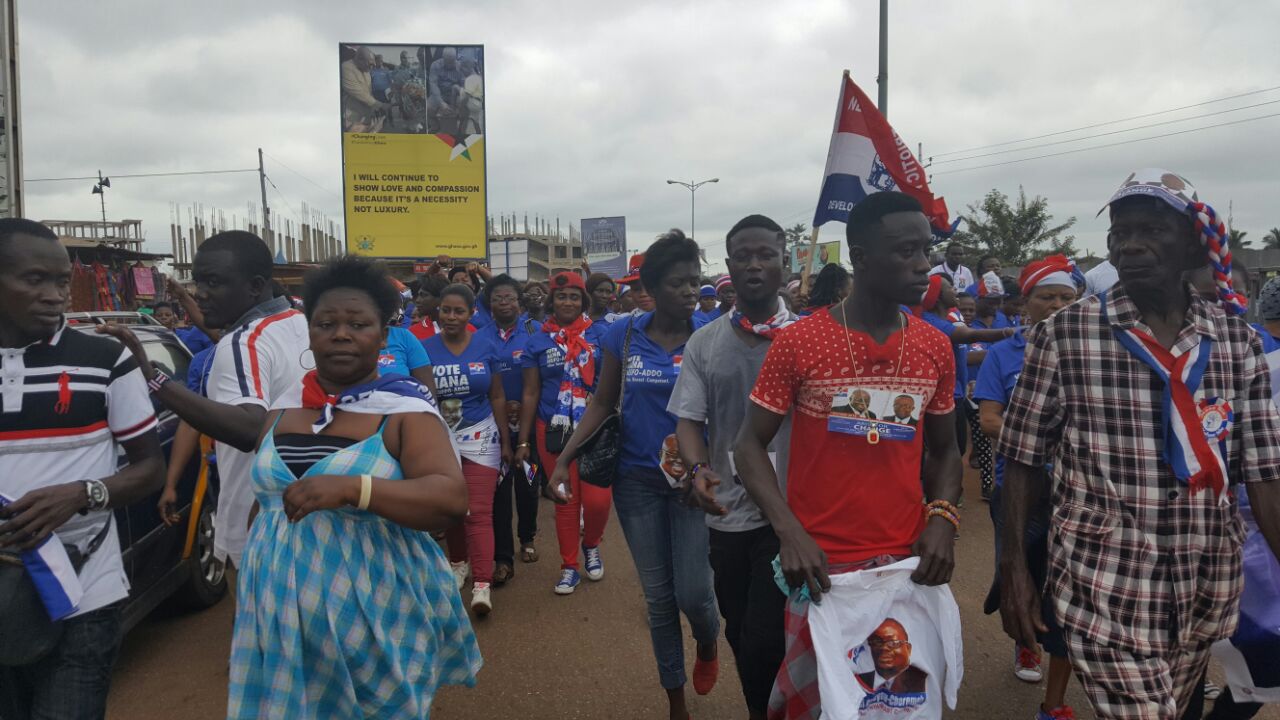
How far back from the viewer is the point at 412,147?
59.4ft

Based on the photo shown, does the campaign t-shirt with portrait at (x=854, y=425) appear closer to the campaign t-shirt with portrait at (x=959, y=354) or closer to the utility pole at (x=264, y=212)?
the campaign t-shirt with portrait at (x=959, y=354)

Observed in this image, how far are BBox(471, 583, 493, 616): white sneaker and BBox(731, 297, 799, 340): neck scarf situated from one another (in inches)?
105

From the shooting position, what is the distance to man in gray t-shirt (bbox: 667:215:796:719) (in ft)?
9.79

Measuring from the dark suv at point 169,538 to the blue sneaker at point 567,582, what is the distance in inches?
84.0

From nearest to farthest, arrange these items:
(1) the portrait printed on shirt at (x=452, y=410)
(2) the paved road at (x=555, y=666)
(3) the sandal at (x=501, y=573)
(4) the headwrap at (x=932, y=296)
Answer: (2) the paved road at (x=555, y=666) → (1) the portrait printed on shirt at (x=452, y=410) → (3) the sandal at (x=501, y=573) → (4) the headwrap at (x=932, y=296)

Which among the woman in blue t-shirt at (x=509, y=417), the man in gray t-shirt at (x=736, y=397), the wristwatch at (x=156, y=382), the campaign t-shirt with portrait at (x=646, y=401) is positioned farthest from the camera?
the woman in blue t-shirt at (x=509, y=417)

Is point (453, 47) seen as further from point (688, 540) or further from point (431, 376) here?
point (688, 540)

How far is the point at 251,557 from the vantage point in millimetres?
2191

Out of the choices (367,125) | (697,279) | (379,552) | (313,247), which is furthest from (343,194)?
(313,247)

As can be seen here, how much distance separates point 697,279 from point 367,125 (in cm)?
1636

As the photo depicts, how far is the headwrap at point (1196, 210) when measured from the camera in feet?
7.30

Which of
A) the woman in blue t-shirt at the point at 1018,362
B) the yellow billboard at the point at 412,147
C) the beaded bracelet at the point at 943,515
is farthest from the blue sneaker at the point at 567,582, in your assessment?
the yellow billboard at the point at 412,147

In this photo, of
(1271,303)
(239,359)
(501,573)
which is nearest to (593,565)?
(501,573)

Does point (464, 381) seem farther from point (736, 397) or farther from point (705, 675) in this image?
point (736, 397)
